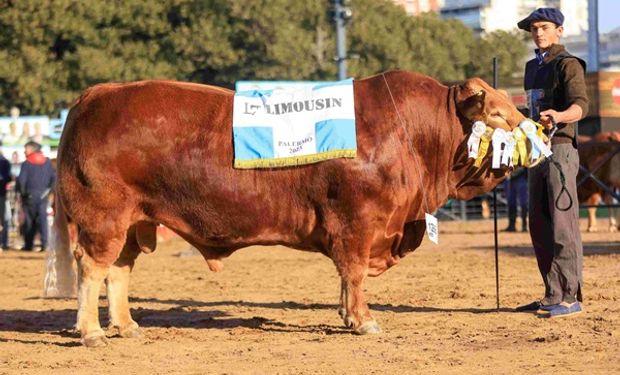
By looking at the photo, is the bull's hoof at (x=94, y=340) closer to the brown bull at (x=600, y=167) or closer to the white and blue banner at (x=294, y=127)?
the white and blue banner at (x=294, y=127)

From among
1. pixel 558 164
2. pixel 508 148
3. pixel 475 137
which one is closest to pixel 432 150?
pixel 475 137

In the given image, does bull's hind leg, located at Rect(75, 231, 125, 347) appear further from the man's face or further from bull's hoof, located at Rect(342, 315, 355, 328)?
the man's face

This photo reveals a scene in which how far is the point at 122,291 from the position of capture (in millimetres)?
10086

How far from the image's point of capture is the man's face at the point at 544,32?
33.5ft

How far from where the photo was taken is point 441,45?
2039 inches

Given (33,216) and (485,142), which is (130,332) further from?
(33,216)

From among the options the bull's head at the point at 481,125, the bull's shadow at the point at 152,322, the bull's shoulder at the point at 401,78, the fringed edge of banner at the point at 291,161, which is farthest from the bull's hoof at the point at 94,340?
the bull's head at the point at 481,125

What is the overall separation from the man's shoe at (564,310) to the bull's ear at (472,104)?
172 centimetres

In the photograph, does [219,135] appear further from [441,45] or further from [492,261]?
[441,45]

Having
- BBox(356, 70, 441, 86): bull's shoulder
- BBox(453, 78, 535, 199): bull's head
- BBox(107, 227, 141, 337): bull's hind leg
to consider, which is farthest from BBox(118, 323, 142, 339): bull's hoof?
BBox(453, 78, 535, 199): bull's head

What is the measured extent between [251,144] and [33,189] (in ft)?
46.4

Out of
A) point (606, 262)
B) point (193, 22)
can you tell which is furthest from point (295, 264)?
point (193, 22)

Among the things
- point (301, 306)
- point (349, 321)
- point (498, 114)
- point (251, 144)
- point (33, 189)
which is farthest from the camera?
point (33, 189)

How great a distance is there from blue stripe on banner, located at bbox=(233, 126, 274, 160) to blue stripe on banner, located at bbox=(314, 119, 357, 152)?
0.38m
